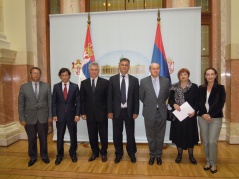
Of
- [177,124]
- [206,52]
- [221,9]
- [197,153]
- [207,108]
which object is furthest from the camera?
[206,52]

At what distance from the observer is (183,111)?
3.20 metres

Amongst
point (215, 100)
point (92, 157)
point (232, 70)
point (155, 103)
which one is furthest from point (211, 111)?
point (92, 157)

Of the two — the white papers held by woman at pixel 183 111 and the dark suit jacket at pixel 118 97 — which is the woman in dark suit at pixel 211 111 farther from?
the dark suit jacket at pixel 118 97

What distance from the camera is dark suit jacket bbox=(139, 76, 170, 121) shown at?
323 centimetres

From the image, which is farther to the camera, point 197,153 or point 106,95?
point 197,153

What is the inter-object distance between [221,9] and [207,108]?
2.68 meters

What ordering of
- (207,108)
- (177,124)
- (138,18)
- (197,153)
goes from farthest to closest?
(138,18) < (197,153) < (177,124) < (207,108)

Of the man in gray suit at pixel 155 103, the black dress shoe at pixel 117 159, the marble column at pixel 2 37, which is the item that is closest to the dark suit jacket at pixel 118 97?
the man in gray suit at pixel 155 103

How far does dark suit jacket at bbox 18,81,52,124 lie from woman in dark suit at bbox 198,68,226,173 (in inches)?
91.0

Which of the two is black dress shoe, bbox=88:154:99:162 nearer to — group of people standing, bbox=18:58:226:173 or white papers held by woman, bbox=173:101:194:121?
group of people standing, bbox=18:58:226:173

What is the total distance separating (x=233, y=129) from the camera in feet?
14.2

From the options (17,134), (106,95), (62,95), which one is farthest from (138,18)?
(17,134)

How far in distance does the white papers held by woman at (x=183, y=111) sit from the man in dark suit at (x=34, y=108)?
195 centimetres

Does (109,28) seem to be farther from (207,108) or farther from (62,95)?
(207,108)
